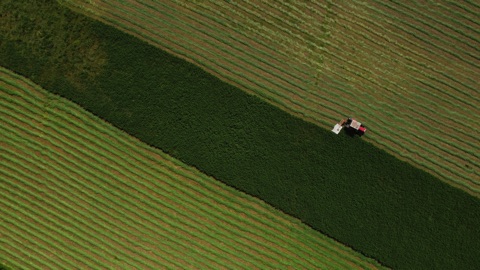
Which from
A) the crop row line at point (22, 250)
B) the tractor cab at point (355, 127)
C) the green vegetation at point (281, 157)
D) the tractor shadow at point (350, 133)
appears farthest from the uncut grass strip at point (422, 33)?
the crop row line at point (22, 250)

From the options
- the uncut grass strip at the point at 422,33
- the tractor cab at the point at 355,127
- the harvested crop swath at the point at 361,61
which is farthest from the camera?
the uncut grass strip at the point at 422,33

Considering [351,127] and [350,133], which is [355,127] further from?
[350,133]

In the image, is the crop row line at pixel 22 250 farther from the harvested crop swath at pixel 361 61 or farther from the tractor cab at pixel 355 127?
the tractor cab at pixel 355 127

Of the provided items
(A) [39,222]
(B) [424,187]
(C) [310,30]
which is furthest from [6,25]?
(B) [424,187]

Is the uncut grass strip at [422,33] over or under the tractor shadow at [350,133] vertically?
over

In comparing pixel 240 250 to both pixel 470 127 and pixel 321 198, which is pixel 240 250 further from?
pixel 470 127
